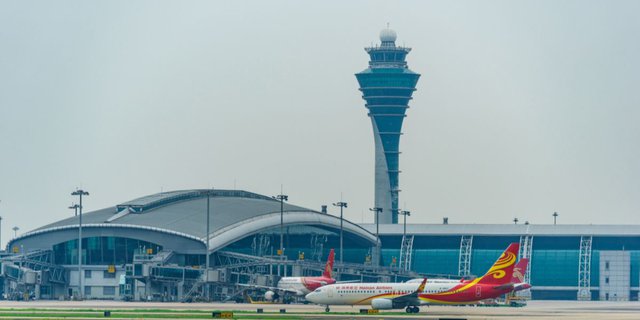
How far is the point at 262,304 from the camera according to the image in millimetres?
174250

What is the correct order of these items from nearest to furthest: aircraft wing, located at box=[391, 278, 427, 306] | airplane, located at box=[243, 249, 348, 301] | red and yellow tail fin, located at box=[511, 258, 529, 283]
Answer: aircraft wing, located at box=[391, 278, 427, 306] → airplane, located at box=[243, 249, 348, 301] → red and yellow tail fin, located at box=[511, 258, 529, 283]

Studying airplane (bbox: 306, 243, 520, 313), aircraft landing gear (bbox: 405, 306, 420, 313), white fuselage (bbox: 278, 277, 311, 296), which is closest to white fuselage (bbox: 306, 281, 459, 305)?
airplane (bbox: 306, 243, 520, 313)

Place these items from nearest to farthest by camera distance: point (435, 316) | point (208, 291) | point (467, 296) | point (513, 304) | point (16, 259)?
1. point (435, 316)
2. point (467, 296)
3. point (513, 304)
4. point (208, 291)
5. point (16, 259)

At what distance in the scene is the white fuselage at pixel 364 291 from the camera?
473 feet

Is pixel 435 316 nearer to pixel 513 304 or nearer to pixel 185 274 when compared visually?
pixel 513 304

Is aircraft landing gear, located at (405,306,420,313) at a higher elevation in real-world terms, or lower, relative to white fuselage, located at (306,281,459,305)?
lower

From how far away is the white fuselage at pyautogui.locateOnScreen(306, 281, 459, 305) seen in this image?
144125 mm

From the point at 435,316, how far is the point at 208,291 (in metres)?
58.0

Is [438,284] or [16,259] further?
[16,259]

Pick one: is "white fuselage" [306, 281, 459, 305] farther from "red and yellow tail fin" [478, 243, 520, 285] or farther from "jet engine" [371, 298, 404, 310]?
"red and yellow tail fin" [478, 243, 520, 285]

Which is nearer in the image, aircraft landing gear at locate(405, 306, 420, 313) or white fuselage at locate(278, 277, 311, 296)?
aircraft landing gear at locate(405, 306, 420, 313)

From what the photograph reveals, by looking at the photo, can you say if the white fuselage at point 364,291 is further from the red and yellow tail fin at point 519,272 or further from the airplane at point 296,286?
the red and yellow tail fin at point 519,272

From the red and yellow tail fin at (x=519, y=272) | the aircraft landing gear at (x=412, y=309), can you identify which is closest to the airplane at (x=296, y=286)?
the red and yellow tail fin at (x=519, y=272)

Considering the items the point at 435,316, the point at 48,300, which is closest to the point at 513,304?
the point at 435,316
